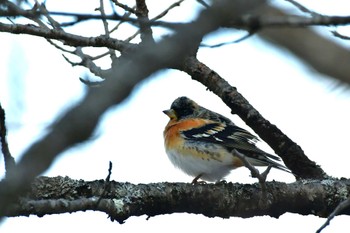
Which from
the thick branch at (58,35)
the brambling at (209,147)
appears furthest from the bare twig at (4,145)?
the brambling at (209,147)

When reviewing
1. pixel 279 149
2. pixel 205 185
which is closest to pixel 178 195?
pixel 205 185

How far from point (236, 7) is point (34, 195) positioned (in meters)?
3.61

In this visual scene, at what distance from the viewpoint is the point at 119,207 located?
501 cm

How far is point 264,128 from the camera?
21.7 ft

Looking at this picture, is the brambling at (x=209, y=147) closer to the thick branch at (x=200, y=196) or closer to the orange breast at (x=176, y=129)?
the orange breast at (x=176, y=129)

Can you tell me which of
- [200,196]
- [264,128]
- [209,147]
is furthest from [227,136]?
[200,196]

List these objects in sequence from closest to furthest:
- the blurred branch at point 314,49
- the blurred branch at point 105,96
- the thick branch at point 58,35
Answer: the blurred branch at point 105,96 < the blurred branch at point 314,49 < the thick branch at point 58,35

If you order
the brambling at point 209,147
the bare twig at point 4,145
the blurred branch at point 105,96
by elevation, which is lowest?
the blurred branch at point 105,96

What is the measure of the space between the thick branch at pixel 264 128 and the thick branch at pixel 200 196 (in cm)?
48

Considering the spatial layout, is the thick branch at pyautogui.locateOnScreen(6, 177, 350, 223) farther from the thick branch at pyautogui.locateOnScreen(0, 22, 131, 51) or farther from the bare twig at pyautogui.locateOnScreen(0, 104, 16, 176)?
the bare twig at pyautogui.locateOnScreen(0, 104, 16, 176)

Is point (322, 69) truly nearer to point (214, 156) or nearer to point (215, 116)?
point (214, 156)

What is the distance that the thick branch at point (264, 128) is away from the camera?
21.7 ft

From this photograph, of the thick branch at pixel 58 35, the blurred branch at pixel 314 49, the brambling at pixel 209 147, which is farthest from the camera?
the brambling at pixel 209 147

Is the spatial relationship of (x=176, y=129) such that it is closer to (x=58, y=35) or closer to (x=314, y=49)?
(x=58, y=35)
